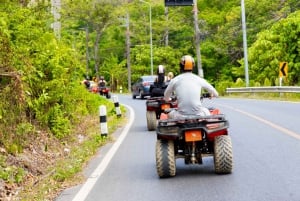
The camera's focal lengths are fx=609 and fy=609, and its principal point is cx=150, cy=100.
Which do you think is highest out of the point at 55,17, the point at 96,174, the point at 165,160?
the point at 55,17

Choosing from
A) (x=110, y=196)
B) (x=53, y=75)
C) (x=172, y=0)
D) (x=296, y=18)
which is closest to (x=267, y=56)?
(x=296, y=18)

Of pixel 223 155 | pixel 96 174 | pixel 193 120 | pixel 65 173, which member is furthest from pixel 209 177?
pixel 65 173

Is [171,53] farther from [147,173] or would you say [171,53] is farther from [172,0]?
[147,173]

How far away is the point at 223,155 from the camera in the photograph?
923 centimetres

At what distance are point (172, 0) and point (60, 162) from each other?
29269 mm

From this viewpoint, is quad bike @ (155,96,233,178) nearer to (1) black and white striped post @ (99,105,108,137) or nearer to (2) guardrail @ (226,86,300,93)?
(1) black and white striped post @ (99,105,108,137)

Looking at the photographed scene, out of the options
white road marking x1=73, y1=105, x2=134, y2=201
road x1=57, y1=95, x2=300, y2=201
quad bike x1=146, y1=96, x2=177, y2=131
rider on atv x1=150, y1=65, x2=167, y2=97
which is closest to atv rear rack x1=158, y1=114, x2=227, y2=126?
road x1=57, y1=95, x2=300, y2=201

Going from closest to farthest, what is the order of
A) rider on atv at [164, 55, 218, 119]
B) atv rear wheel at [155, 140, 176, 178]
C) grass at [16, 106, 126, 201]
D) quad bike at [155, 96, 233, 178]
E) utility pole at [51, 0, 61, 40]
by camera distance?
1. grass at [16, 106, 126, 201]
2. quad bike at [155, 96, 233, 178]
3. atv rear wheel at [155, 140, 176, 178]
4. rider on atv at [164, 55, 218, 119]
5. utility pole at [51, 0, 61, 40]

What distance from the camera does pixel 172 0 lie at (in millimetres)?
39875

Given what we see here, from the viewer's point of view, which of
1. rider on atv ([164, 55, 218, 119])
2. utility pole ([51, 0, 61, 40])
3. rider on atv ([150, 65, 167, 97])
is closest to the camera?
rider on atv ([164, 55, 218, 119])

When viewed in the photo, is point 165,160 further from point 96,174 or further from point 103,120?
point 103,120

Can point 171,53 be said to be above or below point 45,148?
above

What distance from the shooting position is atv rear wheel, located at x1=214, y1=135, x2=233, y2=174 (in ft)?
30.3

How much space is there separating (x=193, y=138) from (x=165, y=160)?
1.83 ft
